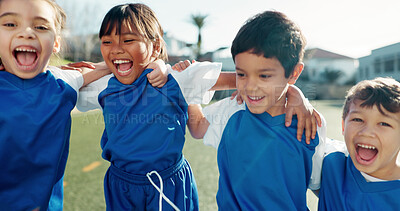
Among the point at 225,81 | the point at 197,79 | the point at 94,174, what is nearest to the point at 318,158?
the point at 225,81

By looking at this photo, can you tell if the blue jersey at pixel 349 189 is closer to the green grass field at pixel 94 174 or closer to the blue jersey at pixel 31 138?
the green grass field at pixel 94 174

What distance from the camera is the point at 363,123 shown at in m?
1.33

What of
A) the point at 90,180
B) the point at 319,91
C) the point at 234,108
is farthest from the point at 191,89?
the point at 319,91

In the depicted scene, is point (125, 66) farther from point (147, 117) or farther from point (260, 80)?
point (260, 80)

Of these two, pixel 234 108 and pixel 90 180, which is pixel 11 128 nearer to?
pixel 234 108

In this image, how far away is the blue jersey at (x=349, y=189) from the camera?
1.27 m

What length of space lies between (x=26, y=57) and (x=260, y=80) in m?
1.18

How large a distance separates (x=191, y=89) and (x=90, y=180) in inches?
83.1

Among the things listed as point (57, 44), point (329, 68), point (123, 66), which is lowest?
point (329, 68)

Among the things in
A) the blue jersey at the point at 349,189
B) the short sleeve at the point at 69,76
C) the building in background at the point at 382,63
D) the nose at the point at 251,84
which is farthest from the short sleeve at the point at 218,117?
the building in background at the point at 382,63

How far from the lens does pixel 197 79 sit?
1641 mm

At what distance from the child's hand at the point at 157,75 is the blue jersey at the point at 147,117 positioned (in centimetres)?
3

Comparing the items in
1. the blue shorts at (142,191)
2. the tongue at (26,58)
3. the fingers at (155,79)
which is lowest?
the blue shorts at (142,191)

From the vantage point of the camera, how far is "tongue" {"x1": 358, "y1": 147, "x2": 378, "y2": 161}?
136 cm
